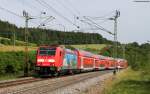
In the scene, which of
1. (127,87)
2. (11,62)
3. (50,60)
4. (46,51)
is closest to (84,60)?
(11,62)

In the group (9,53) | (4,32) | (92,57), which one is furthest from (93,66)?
(4,32)

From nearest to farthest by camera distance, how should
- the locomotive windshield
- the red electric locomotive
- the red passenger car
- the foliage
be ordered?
the red electric locomotive, the locomotive windshield, the foliage, the red passenger car

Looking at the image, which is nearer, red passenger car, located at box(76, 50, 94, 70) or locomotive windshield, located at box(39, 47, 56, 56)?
locomotive windshield, located at box(39, 47, 56, 56)

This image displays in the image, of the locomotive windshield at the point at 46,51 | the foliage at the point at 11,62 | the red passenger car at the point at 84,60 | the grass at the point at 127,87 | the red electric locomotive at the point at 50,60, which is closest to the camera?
the grass at the point at 127,87

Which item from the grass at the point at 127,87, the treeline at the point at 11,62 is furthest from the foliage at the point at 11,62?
the grass at the point at 127,87

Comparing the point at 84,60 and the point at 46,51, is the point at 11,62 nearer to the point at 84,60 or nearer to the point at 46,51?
the point at 46,51

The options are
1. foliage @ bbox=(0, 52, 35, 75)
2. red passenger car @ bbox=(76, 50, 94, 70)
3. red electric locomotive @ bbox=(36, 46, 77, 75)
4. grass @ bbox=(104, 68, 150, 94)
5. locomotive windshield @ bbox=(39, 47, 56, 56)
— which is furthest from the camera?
red passenger car @ bbox=(76, 50, 94, 70)

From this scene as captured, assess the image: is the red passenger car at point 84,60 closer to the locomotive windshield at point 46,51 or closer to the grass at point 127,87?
the locomotive windshield at point 46,51

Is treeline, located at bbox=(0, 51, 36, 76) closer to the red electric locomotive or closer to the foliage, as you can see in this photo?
the foliage

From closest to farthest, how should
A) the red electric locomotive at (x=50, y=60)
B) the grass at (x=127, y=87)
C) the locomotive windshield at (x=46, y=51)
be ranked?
1. the grass at (x=127, y=87)
2. the red electric locomotive at (x=50, y=60)
3. the locomotive windshield at (x=46, y=51)

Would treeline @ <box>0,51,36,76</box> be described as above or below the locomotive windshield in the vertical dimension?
below

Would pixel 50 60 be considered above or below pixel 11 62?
above

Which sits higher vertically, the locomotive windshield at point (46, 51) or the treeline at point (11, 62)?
the locomotive windshield at point (46, 51)

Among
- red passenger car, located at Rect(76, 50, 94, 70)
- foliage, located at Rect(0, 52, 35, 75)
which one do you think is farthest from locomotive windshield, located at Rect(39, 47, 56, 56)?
red passenger car, located at Rect(76, 50, 94, 70)
